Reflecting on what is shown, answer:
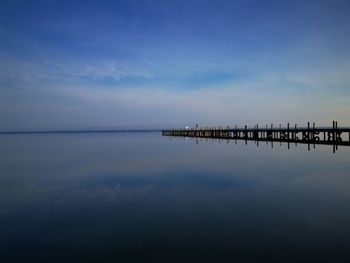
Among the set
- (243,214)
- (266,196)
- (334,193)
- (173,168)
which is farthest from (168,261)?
(173,168)

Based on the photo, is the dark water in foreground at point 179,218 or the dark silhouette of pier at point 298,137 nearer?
the dark water in foreground at point 179,218

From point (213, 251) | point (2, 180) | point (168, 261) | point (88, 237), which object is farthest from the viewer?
point (2, 180)

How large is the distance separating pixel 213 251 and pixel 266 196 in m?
5.80

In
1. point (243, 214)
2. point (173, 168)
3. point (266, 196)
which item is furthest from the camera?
point (173, 168)

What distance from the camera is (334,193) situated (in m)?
11.9

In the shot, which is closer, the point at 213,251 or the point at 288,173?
the point at 213,251

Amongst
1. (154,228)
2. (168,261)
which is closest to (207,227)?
(154,228)

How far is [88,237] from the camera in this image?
744cm

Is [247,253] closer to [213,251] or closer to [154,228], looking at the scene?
[213,251]

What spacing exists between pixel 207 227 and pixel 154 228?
4.67 feet

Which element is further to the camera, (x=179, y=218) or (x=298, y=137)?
(x=298, y=137)

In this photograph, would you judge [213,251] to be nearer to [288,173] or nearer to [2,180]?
[288,173]

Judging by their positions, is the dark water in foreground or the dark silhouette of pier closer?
Answer: the dark water in foreground

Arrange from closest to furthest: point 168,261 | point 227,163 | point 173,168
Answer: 1. point 168,261
2. point 173,168
3. point 227,163
